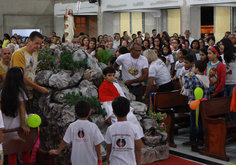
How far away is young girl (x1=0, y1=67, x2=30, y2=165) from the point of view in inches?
145

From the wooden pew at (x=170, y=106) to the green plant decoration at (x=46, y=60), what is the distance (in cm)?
191

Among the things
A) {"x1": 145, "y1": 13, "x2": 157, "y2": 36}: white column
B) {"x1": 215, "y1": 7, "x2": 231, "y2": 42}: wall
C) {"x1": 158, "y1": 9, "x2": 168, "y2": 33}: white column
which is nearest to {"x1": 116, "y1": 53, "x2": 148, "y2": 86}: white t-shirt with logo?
{"x1": 215, "y1": 7, "x2": 231, "y2": 42}: wall

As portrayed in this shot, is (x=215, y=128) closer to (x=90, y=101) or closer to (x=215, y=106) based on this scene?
(x=215, y=106)

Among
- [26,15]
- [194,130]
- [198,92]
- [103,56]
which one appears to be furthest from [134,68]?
[26,15]

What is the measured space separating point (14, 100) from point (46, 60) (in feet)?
4.95

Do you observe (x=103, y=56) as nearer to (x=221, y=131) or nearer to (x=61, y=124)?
(x=61, y=124)

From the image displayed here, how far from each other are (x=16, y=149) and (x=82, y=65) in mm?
1821

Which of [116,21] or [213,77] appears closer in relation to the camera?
[213,77]

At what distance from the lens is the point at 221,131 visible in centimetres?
483

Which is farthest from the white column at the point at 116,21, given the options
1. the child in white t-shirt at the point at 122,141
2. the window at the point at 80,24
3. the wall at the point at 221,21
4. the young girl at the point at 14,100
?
the child in white t-shirt at the point at 122,141

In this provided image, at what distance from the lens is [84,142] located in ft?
10.6

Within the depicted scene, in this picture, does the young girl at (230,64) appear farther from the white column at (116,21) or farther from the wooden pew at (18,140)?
the white column at (116,21)

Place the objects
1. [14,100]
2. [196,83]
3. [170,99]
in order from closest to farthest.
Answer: [14,100] → [196,83] → [170,99]

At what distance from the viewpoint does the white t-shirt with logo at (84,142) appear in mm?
A: 3215
